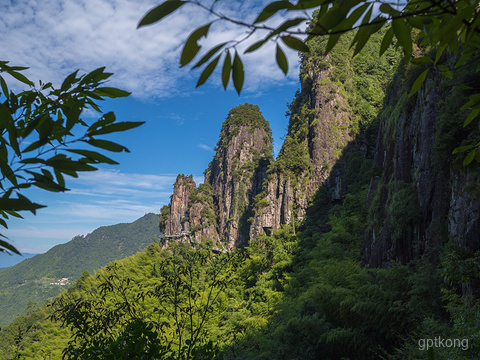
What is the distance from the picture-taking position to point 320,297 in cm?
666

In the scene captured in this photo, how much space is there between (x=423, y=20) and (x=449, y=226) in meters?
5.70

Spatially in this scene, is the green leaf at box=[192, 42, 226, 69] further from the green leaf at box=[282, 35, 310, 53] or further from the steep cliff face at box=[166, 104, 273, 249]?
the steep cliff face at box=[166, 104, 273, 249]

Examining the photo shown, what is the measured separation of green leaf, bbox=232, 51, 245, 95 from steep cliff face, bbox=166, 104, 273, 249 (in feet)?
109

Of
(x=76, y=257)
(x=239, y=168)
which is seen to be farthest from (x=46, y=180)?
(x=76, y=257)

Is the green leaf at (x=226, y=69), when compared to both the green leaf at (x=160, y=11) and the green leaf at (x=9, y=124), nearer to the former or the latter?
the green leaf at (x=160, y=11)

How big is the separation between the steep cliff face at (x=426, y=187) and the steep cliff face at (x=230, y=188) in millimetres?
25292

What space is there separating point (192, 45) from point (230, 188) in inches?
1493

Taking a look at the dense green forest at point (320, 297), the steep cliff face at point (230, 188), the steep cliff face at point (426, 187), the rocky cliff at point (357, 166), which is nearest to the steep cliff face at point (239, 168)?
the steep cliff face at point (230, 188)

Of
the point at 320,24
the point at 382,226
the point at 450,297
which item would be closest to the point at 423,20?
the point at 320,24

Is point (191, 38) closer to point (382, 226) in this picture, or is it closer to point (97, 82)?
point (97, 82)

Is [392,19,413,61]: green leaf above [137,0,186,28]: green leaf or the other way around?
→ above

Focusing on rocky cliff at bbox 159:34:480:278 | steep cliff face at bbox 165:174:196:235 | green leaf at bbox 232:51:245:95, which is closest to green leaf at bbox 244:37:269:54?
green leaf at bbox 232:51:245:95

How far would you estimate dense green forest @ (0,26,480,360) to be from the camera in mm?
2504

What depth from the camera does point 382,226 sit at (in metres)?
8.88
